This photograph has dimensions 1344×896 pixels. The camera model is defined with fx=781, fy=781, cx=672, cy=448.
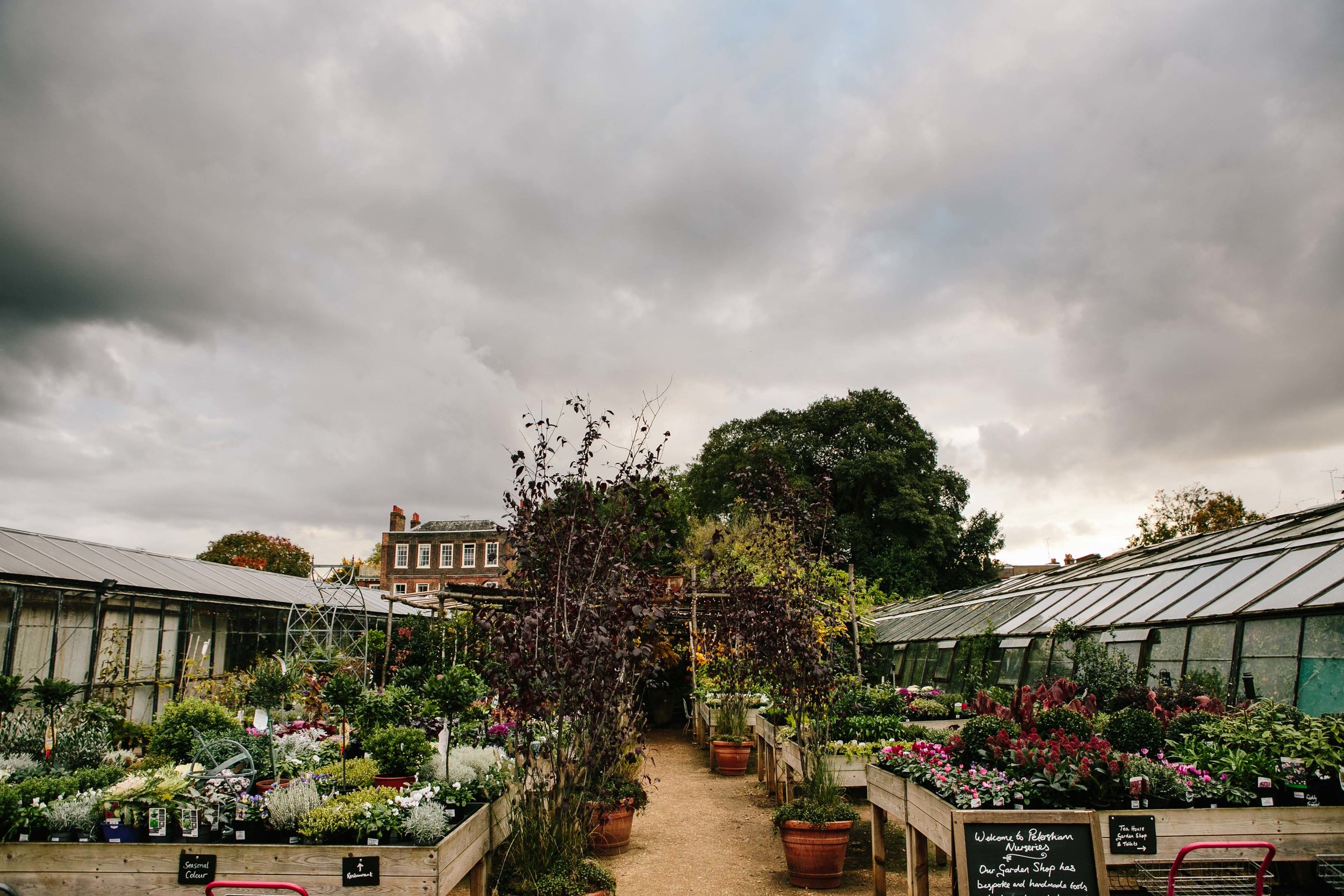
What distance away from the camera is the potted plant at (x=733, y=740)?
36.1 ft

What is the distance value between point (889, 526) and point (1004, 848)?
77.6ft

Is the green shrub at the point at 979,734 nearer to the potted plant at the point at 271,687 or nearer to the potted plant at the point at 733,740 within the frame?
the potted plant at the point at 733,740

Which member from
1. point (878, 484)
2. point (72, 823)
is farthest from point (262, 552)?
point (72, 823)

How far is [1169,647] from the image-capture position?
25.6ft

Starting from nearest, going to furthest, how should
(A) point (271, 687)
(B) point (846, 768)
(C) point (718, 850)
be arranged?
(B) point (846, 768) → (C) point (718, 850) → (A) point (271, 687)

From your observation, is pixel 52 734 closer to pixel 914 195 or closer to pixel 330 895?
pixel 330 895

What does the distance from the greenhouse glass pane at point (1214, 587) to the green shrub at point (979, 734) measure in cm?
386

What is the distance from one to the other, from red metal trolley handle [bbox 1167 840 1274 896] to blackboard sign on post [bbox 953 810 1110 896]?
1.22 ft

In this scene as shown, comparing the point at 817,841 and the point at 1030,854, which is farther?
the point at 817,841

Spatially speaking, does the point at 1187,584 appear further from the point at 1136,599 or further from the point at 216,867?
the point at 216,867

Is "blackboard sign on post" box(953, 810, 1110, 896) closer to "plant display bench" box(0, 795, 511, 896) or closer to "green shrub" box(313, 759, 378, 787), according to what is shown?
"plant display bench" box(0, 795, 511, 896)

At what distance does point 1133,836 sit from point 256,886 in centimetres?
430

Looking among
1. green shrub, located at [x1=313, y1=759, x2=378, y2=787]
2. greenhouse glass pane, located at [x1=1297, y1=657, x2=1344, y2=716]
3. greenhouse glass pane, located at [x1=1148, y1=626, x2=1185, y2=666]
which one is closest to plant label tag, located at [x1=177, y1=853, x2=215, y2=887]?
green shrub, located at [x1=313, y1=759, x2=378, y2=787]

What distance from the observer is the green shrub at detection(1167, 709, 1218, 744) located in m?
5.24
